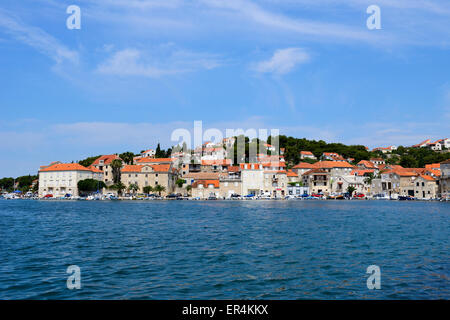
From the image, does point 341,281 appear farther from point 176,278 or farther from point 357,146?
point 357,146

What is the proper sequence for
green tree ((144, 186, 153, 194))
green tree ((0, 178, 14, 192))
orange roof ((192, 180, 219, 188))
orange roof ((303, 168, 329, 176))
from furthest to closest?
green tree ((0, 178, 14, 192))
orange roof ((303, 168, 329, 176))
green tree ((144, 186, 153, 194))
orange roof ((192, 180, 219, 188))

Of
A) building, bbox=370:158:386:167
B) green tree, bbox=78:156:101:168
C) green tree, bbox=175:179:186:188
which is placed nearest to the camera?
green tree, bbox=175:179:186:188

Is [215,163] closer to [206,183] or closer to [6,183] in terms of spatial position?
[206,183]

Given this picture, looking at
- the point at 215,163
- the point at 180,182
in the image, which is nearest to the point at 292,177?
the point at 215,163

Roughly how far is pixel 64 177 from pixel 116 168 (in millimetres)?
13485

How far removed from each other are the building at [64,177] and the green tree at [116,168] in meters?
5.60

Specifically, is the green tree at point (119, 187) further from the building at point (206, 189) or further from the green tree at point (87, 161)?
the green tree at point (87, 161)

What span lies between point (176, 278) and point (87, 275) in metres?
3.06

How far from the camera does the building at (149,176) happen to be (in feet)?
295

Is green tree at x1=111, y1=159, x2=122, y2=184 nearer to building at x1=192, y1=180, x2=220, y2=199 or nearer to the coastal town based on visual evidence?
the coastal town

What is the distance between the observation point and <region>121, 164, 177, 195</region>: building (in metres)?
90.0

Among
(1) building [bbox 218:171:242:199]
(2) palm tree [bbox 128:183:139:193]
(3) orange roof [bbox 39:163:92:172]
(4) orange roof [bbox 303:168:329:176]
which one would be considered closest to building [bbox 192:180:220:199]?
(1) building [bbox 218:171:242:199]
